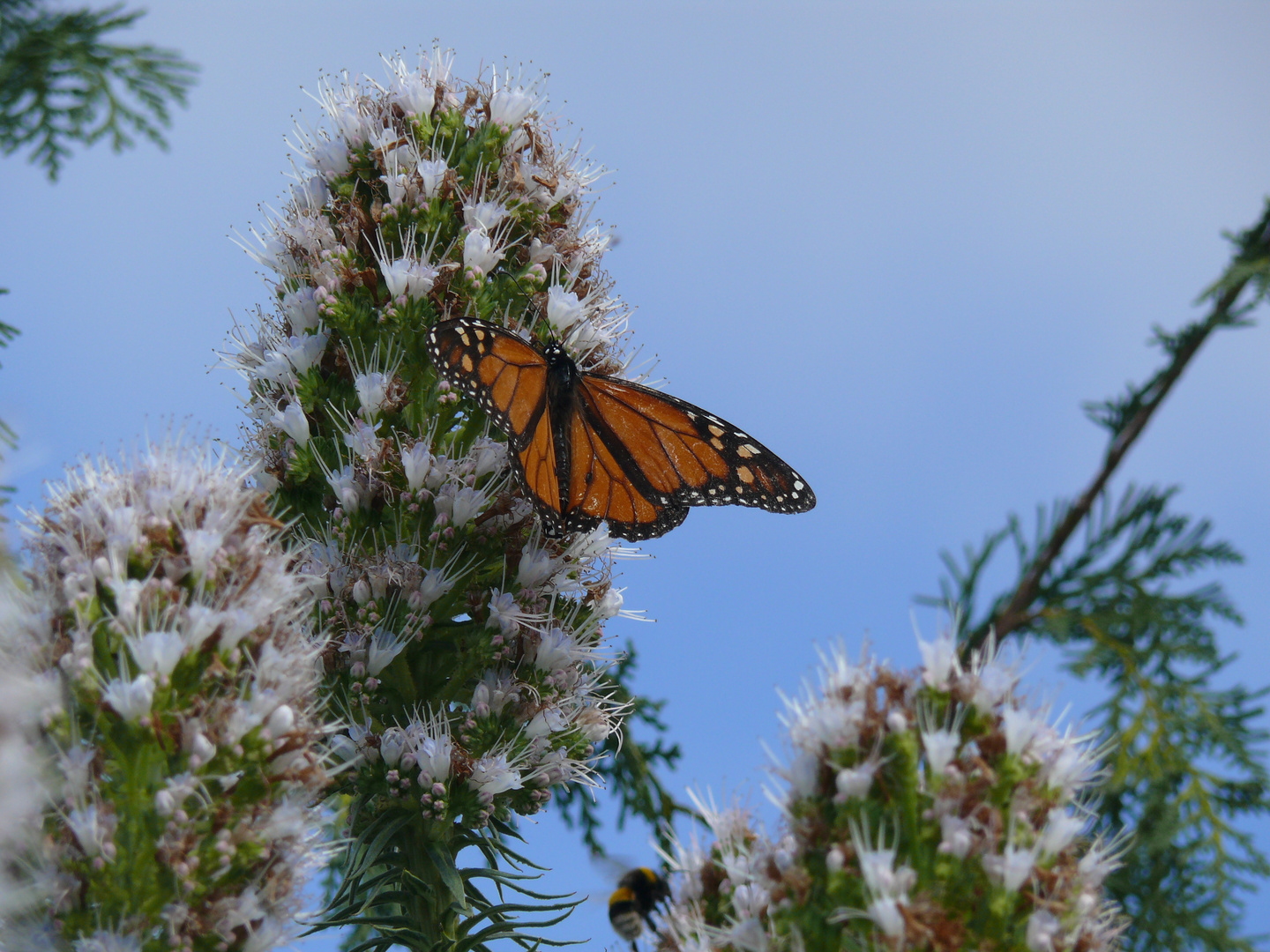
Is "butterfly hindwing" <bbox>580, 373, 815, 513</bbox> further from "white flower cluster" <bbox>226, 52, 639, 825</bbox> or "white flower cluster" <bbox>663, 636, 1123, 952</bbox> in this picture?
"white flower cluster" <bbox>663, 636, 1123, 952</bbox>

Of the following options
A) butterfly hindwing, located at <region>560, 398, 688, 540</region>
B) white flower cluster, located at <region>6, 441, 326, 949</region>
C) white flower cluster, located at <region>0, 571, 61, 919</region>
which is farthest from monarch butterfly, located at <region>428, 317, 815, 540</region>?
white flower cluster, located at <region>0, 571, 61, 919</region>

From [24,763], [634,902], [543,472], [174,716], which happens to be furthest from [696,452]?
[24,763]

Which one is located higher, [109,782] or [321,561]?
[321,561]

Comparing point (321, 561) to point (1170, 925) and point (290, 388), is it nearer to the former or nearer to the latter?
point (290, 388)

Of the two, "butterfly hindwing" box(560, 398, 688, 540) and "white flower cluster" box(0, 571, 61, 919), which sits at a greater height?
"butterfly hindwing" box(560, 398, 688, 540)

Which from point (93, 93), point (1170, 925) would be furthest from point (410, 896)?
point (93, 93)

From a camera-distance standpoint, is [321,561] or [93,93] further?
[93,93]

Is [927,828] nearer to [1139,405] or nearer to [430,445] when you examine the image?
[430,445]
